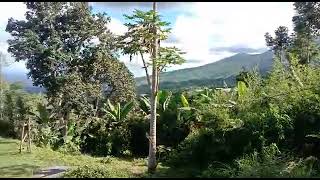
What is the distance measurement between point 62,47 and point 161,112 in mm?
5172

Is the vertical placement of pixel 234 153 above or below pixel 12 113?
below

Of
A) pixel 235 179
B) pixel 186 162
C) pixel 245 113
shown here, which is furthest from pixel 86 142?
pixel 235 179

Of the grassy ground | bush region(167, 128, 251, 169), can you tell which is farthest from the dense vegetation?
the grassy ground

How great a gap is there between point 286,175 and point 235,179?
0.91m

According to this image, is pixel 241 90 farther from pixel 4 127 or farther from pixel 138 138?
pixel 4 127

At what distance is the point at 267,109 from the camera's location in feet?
34.8

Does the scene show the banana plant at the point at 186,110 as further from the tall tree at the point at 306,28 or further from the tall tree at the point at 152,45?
the tall tree at the point at 306,28

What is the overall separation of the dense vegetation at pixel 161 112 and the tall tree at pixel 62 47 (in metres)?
0.04

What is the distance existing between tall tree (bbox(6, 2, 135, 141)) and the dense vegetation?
0.04 meters

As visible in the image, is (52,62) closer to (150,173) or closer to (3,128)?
(3,128)

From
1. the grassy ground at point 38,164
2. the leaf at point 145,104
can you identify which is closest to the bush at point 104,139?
the leaf at point 145,104

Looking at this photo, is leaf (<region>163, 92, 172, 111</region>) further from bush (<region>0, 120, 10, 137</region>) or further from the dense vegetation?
bush (<region>0, 120, 10, 137</region>)

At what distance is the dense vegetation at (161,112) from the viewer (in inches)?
390

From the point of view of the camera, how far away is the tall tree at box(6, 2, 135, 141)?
1741 centimetres
